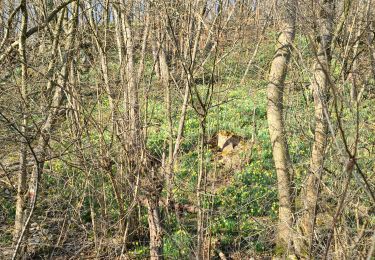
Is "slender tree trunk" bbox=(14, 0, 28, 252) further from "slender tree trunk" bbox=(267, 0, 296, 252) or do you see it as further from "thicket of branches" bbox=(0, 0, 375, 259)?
"slender tree trunk" bbox=(267, 0, 296, 252)

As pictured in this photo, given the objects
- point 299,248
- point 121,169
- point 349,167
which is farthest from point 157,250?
point 349,167

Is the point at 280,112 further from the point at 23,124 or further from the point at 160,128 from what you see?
the point at 23,124

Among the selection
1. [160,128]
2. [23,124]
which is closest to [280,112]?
[160,128]

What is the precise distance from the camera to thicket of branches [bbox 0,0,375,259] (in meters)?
3.71

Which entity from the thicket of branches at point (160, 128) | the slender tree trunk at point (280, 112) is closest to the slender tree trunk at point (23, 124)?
the thicket of branches at point (160, 128)

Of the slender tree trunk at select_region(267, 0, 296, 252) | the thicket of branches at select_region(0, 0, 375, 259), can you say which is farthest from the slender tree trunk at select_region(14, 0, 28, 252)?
the slender tree trunk at select_region(267, 0, 296, 252)

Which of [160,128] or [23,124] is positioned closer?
[23,124]

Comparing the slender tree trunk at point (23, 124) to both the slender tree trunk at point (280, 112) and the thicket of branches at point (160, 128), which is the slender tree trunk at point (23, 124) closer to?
the thicket of branches at point (160, 128)

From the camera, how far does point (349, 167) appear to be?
119cm

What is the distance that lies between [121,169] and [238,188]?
435 centimetres

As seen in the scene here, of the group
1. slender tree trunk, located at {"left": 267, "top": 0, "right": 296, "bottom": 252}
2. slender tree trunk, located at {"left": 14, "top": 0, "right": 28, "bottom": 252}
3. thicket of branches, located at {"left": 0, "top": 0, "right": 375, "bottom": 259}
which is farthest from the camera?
slender tree trunk, located at {"left": 267, "top": 0, "right": 296, "bottom": 252}

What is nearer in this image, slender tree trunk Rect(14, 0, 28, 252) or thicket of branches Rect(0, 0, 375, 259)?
thicket of branches Rect(0, 0, 375, 259)

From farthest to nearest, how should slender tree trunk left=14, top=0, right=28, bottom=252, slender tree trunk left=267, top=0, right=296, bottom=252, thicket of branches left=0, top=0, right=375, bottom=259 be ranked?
1. slender tree trunk left=267, top=0, right=296, bottom=252
2. slender tree trunk left=14, top=0, right=28, bottom=252
3. thicket of branches left=0, top=0, right=375, bottom=259

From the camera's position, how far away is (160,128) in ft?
22.9
